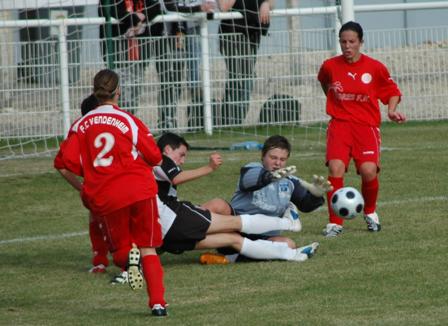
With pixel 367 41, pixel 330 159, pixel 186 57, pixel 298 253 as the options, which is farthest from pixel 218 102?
pixel 298 253

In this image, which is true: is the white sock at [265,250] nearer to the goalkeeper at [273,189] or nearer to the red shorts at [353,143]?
the goalkeeper at [273,189]

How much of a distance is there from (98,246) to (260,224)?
1.17 meters

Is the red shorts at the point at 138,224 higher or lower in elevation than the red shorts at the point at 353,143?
lower

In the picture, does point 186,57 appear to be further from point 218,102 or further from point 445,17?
point 445,17

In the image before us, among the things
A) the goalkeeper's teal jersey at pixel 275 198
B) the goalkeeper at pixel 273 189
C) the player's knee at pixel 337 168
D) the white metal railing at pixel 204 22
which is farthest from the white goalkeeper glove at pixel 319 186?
the white metal railing at pixel 204 22

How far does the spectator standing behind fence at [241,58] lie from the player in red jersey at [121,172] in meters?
8.81

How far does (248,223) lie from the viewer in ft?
31.2

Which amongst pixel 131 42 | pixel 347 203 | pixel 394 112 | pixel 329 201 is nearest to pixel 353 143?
pixel 394 112

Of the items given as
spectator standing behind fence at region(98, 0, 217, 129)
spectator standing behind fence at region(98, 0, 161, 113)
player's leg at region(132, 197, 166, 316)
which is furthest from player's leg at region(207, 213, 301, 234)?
spectator standing behind fence at region(98, 0, 217, 129)

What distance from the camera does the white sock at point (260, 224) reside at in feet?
31.2

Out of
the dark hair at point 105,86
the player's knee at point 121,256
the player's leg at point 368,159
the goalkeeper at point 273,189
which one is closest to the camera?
the dark hair at point 105,86

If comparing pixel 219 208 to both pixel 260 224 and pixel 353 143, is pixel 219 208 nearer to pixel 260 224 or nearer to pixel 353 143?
pixel 260 224

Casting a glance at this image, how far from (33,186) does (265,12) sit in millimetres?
4205

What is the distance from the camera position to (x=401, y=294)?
792 centimetres
